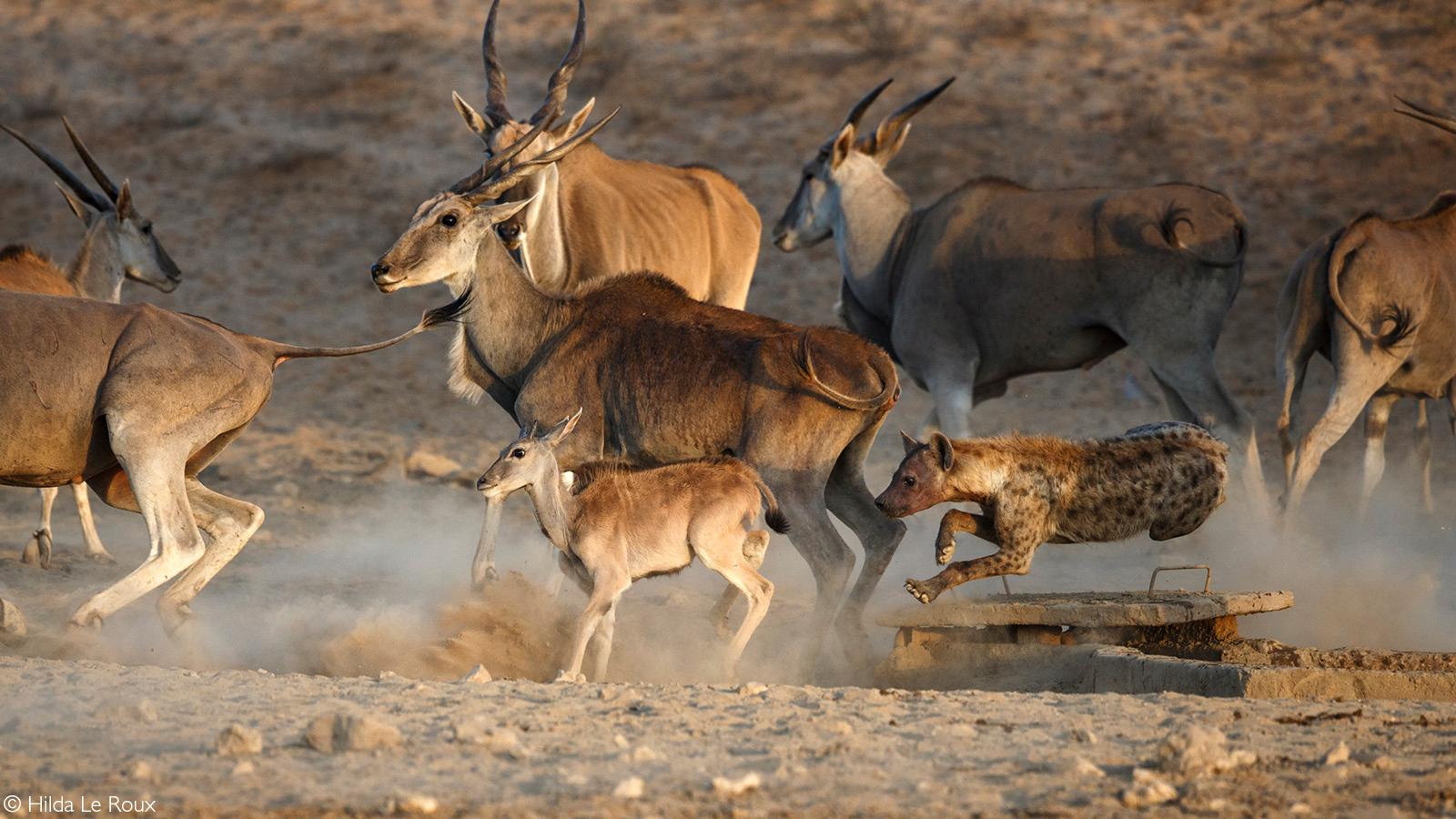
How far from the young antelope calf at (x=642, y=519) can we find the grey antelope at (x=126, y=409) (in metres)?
1.35

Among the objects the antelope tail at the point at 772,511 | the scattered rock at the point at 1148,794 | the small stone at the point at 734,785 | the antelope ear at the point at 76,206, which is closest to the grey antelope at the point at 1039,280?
the antelope tail at the point at 772,511

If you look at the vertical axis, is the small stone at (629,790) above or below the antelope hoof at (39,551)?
above

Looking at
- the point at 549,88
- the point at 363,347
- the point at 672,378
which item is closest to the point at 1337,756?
the point at 672,378

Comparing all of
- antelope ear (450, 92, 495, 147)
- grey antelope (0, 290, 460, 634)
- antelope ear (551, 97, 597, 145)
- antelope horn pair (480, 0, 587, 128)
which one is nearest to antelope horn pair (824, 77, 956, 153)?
antelope horn pair (480, 0, 587, 128)

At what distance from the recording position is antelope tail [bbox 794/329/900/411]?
23.1 feet

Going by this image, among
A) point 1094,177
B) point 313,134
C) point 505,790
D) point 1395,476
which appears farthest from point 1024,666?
point 313,134

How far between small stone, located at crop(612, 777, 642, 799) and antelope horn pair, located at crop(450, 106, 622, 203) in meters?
4.85

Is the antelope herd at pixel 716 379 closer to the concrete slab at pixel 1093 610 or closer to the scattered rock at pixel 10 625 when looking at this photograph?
the concrete slab at pixel 1093 610

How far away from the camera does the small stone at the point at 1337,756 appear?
14.2 feet

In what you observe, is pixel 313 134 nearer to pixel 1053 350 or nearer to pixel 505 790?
pixel 1053 350

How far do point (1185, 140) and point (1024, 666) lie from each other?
16.0 metres

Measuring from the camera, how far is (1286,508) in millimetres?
10117

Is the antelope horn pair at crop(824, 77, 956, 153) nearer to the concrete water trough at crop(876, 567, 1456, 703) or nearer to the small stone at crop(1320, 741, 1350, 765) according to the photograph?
the concrete water trough at crop(876, 567, 1456, 703)

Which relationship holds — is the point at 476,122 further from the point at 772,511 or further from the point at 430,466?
the point at 430,466
